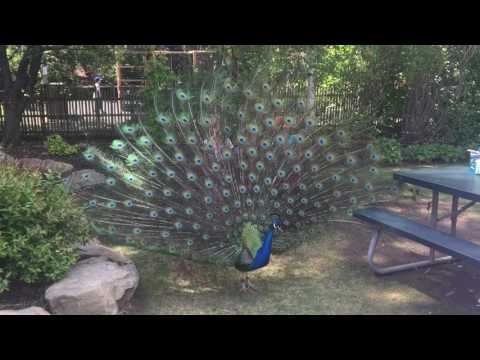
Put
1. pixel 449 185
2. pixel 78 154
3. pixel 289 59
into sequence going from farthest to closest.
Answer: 1. pixel 78 154
2. pixel 289 59
3. pixel 449 185

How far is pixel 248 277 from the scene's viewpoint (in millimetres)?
4762

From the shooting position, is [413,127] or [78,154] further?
[413,127]

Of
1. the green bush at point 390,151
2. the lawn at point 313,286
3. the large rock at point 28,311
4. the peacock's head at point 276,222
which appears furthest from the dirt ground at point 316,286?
the green bush at point 390,151

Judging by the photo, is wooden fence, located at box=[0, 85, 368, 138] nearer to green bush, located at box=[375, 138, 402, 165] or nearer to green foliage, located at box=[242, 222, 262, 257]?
green bush, located at box=[375, 138, 402, 165]

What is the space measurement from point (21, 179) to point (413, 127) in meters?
9.02

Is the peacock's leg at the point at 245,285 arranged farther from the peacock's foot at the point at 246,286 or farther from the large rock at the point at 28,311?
the large rock at the point at 28,311

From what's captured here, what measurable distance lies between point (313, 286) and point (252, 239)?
2.90ft

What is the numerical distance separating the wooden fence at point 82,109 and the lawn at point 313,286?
657 centimetres

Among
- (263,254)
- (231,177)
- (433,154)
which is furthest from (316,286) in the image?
(433,154)

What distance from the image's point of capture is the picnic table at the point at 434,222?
164 inches

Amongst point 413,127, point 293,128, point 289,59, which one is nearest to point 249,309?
point 293,128

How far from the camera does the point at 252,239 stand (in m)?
4.26

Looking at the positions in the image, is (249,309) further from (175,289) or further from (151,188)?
(151,188)

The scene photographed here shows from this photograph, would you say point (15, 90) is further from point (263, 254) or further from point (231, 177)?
point (263, 254)
